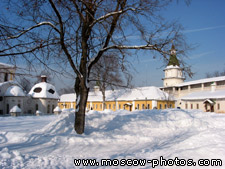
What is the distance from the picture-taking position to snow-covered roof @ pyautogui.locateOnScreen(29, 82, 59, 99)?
40.1 meters

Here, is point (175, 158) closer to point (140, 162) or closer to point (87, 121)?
point (140, 162)

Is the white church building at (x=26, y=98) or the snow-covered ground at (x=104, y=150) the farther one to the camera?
the white church building at (x=26, y=98)

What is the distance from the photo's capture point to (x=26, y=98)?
3847 centimetres

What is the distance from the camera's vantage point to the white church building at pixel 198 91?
36844 millimetres

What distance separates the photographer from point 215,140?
6613mm

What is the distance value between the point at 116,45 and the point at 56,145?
4.66 metres

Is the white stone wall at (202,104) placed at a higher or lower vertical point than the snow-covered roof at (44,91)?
lower

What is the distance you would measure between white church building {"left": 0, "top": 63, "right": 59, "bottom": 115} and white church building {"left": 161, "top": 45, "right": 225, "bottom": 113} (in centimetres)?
2469

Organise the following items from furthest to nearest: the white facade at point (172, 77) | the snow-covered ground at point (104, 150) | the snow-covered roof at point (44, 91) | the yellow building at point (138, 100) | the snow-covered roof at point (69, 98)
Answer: the snow-covered roof at point (69, 98)
the white facade at point (172, 77)
the snow-covered roof at point (44, 91)
the yellow building at point (138, 100)
the snow-covered ground at point (104, 150)

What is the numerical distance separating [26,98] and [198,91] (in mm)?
36882

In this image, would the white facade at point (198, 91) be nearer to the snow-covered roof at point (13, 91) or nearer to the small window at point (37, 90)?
the small window at point (37, 90)

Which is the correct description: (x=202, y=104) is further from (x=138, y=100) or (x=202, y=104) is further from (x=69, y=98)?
(x=69, y=98)

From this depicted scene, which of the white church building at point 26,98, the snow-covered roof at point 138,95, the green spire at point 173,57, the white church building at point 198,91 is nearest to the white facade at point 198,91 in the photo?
the white church building at point 198,91

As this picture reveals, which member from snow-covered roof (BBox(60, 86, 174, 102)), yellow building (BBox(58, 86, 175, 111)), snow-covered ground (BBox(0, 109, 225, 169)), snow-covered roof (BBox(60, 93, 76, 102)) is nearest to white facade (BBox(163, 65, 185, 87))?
yellow building (BBox(58, 86, 175, 111))
